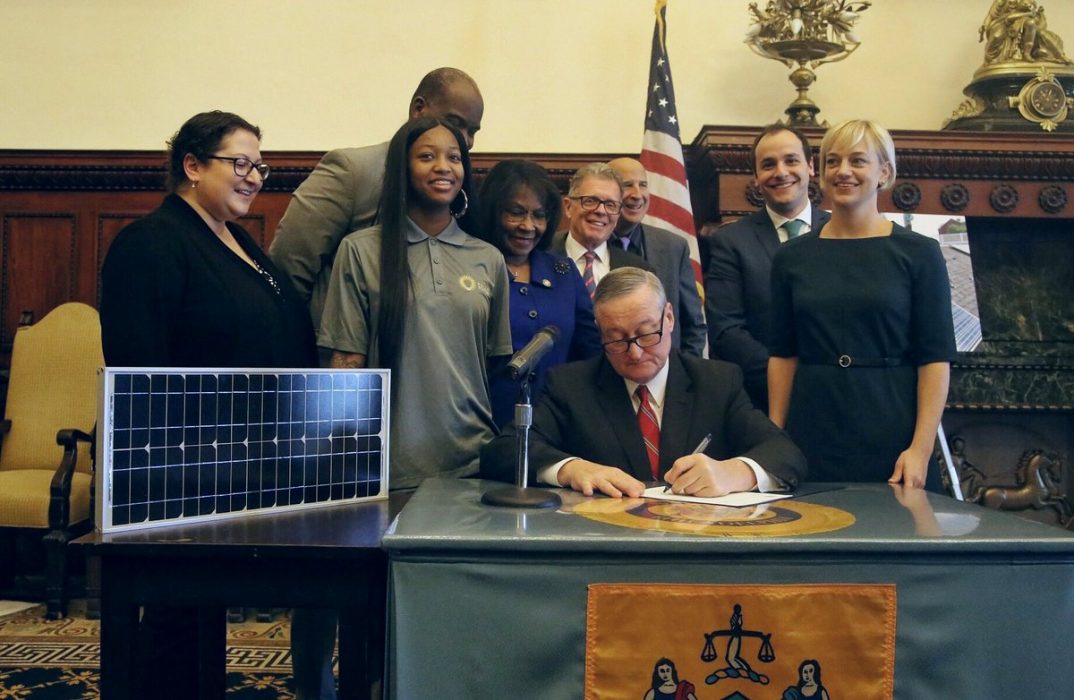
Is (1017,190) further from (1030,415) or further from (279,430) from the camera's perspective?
(279,430)

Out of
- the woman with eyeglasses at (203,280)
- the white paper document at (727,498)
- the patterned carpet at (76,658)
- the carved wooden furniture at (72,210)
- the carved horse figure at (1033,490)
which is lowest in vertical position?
the patterned carpet at (76,658)

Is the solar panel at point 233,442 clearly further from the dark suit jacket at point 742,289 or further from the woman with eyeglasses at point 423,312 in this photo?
the dark suit jacket at point 742,289

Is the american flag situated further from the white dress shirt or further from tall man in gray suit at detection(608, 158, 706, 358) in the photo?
the white dress shirt

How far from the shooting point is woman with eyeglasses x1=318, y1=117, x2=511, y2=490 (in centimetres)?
236

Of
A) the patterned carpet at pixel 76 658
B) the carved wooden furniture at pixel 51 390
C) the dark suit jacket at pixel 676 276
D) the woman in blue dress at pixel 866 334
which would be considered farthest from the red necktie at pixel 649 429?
the carved wooden furniture at pixel 51 390

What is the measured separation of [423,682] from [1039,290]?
426 cm

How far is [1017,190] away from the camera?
Answer: 15.0ft

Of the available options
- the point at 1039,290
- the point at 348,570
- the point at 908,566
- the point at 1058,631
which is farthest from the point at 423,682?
the point at 1039,290

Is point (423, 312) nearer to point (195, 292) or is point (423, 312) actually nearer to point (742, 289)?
point (195, 292)

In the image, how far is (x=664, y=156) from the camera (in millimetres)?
4363

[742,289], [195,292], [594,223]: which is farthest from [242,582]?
[742,289]

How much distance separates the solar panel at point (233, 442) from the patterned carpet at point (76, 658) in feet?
4.27

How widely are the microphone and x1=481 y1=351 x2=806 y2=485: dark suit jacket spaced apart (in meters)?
0.34

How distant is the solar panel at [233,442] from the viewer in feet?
6.00
